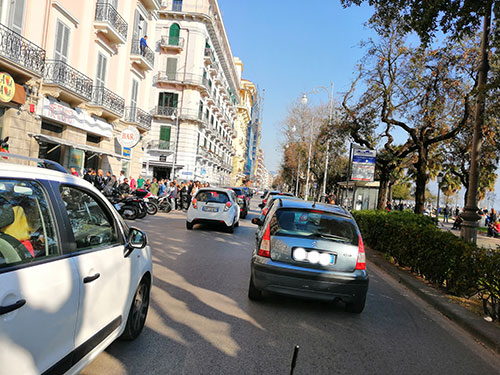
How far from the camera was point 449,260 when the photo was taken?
21.7ft

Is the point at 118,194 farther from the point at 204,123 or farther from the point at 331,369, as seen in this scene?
the point at 204,123

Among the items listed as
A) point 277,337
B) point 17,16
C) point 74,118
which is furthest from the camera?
point 74,118

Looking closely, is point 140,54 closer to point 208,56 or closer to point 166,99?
point 166,99

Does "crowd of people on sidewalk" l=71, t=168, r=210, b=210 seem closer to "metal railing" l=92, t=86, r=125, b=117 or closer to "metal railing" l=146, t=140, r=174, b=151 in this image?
"metal railing" l=92, t=86, r=125, b=117

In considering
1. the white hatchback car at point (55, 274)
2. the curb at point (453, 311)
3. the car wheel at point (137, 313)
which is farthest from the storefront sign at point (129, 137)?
the white hatchback car at point (55, 274)

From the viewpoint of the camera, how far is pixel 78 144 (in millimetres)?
18141

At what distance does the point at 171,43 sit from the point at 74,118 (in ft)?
80.4

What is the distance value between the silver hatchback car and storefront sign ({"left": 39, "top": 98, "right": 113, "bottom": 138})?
14309mm

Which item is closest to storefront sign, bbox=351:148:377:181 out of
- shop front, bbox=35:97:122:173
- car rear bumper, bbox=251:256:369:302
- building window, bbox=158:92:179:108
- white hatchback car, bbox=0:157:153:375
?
shop front, bbox=35:97:122:173

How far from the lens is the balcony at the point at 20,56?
537 inches

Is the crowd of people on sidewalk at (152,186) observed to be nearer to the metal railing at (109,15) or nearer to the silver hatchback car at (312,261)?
the metal railing at (109,15)

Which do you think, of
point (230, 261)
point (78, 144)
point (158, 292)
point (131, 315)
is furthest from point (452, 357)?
point (78, 144)

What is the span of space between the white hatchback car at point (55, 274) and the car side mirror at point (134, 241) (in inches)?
3.1

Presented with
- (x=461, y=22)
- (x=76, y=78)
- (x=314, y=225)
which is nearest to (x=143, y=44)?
(x=76, y=78)
